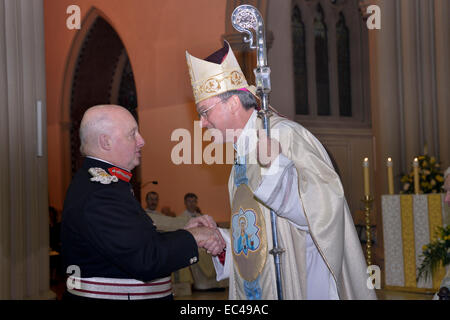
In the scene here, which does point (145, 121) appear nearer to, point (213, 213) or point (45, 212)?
point (213, 213)

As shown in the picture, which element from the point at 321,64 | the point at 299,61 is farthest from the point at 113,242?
the point at 321,64

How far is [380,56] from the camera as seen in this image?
7852mm

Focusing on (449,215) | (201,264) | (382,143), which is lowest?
(201,264)

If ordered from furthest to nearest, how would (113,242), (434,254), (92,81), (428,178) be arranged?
(92,81) → (428,178) → (434,254) → (113,242)

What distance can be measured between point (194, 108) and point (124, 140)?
7.99 metres

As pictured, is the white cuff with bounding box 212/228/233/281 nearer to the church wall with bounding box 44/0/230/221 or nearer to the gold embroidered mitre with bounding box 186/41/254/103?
the gold embroidered mitre with bounding box 186/41/254/103

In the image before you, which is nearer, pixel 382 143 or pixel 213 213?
pixel 382 143

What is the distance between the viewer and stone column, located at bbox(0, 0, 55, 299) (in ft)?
14.8

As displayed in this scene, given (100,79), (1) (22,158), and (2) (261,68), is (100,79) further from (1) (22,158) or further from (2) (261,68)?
(2) (261,68)

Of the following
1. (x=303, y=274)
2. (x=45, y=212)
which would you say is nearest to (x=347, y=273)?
(x=303, y=274)

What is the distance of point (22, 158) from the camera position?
4578mm

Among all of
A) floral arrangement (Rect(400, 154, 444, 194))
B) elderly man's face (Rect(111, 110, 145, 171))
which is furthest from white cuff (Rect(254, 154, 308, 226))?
floral arrangement (Rect(400, 154, 444, 194))

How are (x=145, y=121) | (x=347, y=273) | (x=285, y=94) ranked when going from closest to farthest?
(x=347, y=273) → (x=285, y=94) → (x=145, y=121)
